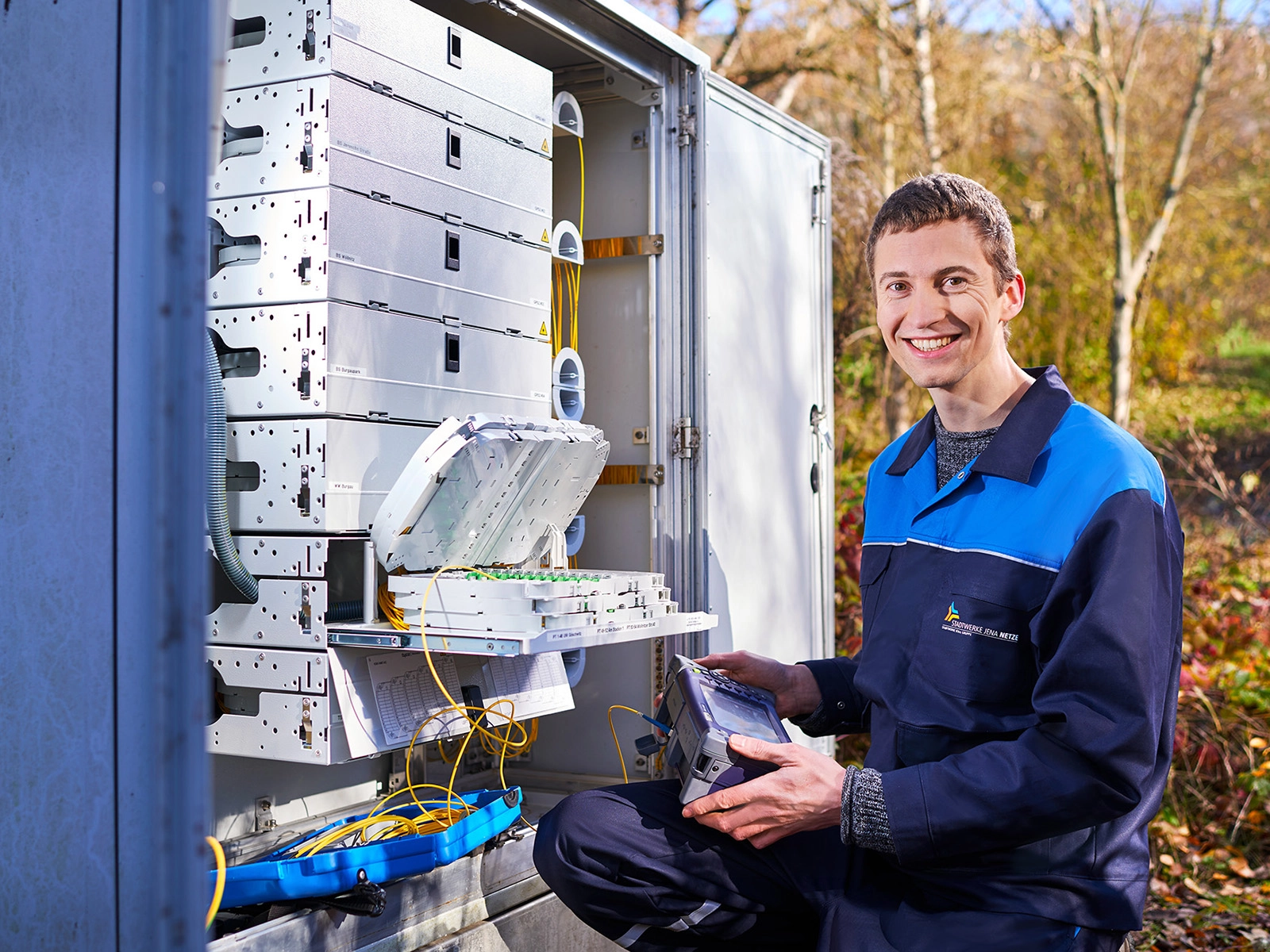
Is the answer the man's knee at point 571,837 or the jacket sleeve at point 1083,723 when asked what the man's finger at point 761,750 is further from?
the man's knee at point 571,837

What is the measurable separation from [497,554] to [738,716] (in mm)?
910

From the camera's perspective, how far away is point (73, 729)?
5.32ft

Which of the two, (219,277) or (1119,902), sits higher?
(219,277)

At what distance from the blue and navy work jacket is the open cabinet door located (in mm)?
1373

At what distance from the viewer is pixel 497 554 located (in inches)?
115

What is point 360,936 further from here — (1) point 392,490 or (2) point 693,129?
(2) point 693,129

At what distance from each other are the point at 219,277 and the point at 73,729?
1249 mm

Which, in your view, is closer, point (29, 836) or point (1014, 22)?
point (29, 836)

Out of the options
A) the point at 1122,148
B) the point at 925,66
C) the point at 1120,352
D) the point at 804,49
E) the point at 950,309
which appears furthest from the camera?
the point at 804,49

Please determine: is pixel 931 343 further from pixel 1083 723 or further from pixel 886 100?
pixel 886 100

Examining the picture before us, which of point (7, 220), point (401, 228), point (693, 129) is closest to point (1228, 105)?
point (693, 129)

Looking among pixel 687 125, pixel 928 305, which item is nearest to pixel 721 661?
pixel 928 305

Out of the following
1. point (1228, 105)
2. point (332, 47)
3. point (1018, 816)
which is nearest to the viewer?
point (1018, 816)

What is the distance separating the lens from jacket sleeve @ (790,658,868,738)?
8.23 ft
